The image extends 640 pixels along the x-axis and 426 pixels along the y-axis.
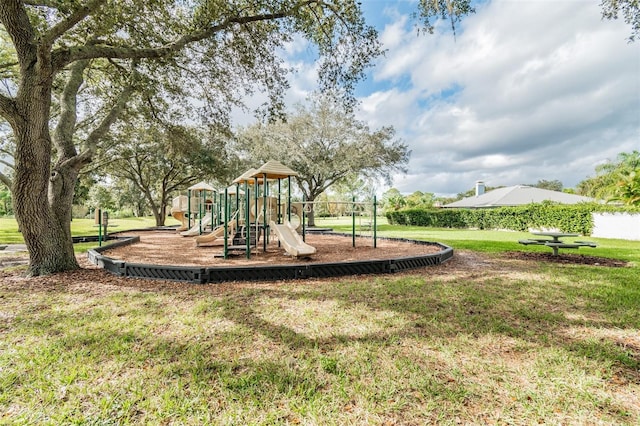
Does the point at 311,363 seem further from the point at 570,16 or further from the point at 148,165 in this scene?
the point at 148,165

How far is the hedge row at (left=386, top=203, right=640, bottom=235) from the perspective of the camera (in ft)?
52.7

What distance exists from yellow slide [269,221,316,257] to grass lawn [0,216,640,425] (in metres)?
2.29

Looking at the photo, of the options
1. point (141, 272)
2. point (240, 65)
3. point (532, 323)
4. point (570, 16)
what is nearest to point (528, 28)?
point (570, 16)

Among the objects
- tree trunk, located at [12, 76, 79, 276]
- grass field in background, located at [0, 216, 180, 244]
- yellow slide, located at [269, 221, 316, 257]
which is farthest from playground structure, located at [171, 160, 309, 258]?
grass field in background, located at [0, 216, 180, 244]

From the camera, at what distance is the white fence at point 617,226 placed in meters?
14.3

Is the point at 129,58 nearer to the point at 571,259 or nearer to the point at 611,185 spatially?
the point at 571,259

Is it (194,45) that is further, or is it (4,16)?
(194,45)

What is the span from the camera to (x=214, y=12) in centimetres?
560

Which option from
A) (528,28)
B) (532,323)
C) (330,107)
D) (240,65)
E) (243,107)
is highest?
(330,107)

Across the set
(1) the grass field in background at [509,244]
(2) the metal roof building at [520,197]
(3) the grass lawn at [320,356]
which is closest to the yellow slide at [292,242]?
(3) the grass lawn at [320,356]

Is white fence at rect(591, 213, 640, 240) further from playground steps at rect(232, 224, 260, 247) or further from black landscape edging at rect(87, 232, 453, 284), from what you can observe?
playground steps at rect(232, 224, 260, 247)

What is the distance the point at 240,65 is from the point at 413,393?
806 centimetres

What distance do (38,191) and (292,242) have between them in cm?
502

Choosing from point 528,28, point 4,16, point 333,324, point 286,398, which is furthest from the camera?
point 528,28
